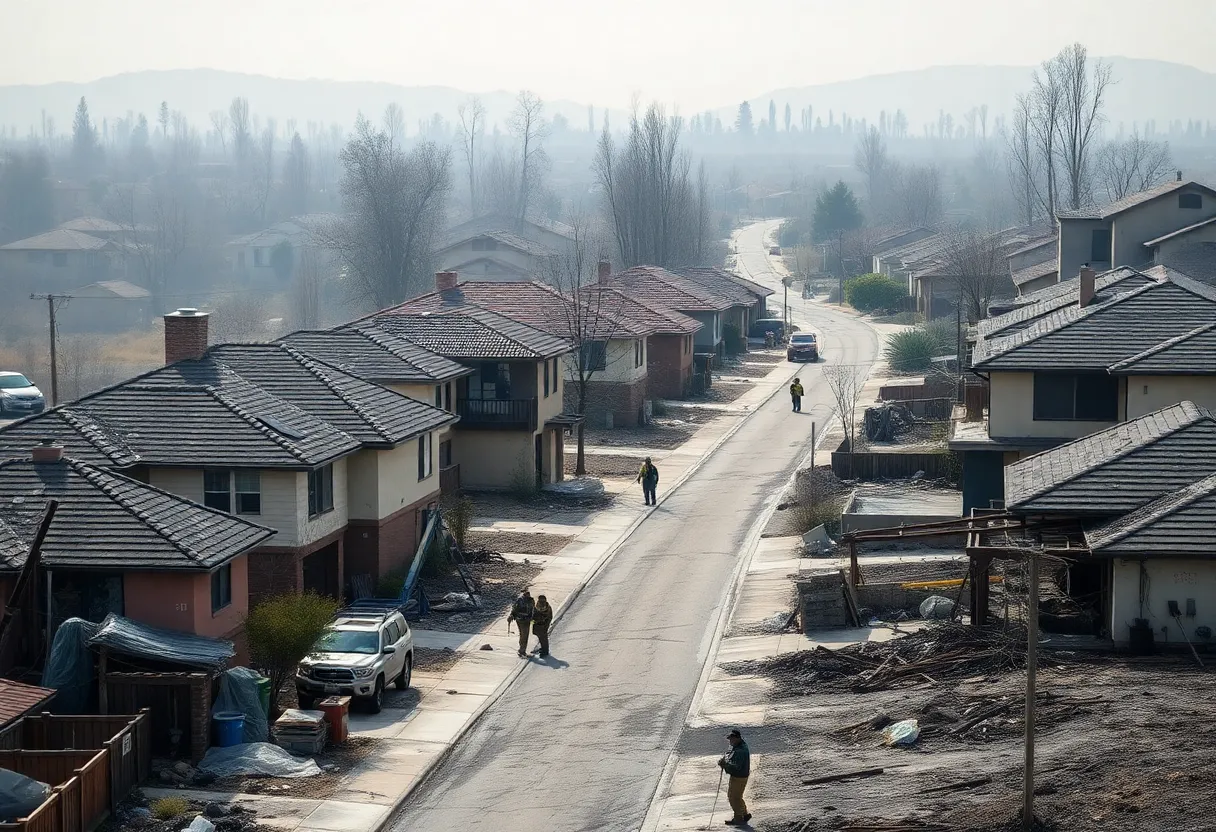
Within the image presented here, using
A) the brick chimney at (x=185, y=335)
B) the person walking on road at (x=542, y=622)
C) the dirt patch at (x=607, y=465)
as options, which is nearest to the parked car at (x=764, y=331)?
the dirt patch at (x=607, y=465)

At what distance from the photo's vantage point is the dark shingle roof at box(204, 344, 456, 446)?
1417 inches

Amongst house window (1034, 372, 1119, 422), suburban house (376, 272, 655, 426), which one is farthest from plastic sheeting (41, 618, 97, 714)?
suburban house (376, 272, 655, 426)

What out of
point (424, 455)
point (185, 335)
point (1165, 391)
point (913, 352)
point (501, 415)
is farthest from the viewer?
point (913, 352)

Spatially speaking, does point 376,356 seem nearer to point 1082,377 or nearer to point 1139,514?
point 1082,377

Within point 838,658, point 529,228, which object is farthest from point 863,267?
point 838,658

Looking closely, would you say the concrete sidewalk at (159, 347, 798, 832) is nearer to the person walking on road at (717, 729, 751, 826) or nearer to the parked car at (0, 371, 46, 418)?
the person walking on road at (717, 729, 751, 826)

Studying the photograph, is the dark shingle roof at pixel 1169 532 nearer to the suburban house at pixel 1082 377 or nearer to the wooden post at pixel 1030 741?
the wooden post at pixel 1030 741

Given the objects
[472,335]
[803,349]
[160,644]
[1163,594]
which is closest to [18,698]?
[160,644]

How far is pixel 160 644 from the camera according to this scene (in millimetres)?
25141

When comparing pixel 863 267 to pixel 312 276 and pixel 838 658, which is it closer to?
pixel 312 276

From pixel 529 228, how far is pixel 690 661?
455 ft

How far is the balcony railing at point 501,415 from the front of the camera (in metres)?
48.7

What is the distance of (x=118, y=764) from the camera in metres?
22.0

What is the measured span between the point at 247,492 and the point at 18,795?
13121 millimetres
